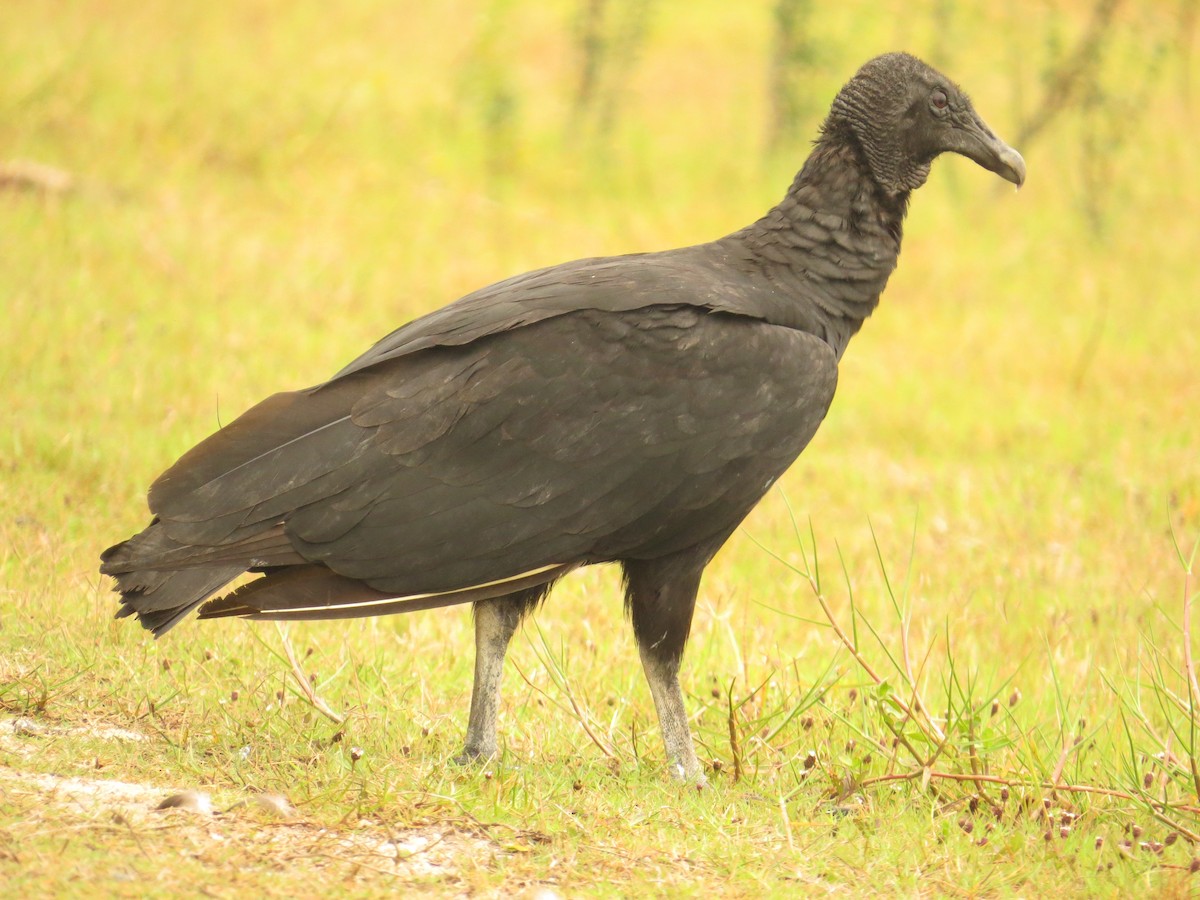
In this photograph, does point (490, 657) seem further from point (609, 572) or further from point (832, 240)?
point (609, 572)

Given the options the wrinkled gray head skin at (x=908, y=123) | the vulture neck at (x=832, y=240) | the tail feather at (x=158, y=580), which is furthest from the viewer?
the wrinkled gray head skin at (x=908, y=123)

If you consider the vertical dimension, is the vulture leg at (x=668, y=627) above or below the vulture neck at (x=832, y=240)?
below

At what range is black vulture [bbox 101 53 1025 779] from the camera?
10.2 feet

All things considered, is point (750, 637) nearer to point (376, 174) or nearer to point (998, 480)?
point (998, 480)

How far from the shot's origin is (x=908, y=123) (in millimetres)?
3846

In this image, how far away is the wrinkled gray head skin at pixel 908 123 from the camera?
3.81 metres

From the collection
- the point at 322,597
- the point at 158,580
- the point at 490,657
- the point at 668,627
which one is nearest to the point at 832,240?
the point at 668,627

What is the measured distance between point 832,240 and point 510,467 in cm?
115

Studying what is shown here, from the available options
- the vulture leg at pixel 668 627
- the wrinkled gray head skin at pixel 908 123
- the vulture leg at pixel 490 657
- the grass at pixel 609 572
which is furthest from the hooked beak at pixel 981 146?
the vulture leg at pixel 490 657

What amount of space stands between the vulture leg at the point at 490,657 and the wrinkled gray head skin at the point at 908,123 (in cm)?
153

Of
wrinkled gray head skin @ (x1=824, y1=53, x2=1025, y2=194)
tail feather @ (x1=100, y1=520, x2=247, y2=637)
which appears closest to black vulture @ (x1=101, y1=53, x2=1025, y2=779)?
tail feather @ (x1=100, y1=520, x2=247, y2=637)

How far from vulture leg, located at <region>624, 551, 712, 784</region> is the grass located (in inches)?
4.3

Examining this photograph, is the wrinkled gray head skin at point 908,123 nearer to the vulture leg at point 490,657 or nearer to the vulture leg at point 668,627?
the vulture leg at point 668,627

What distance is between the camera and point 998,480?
6.23 metres
